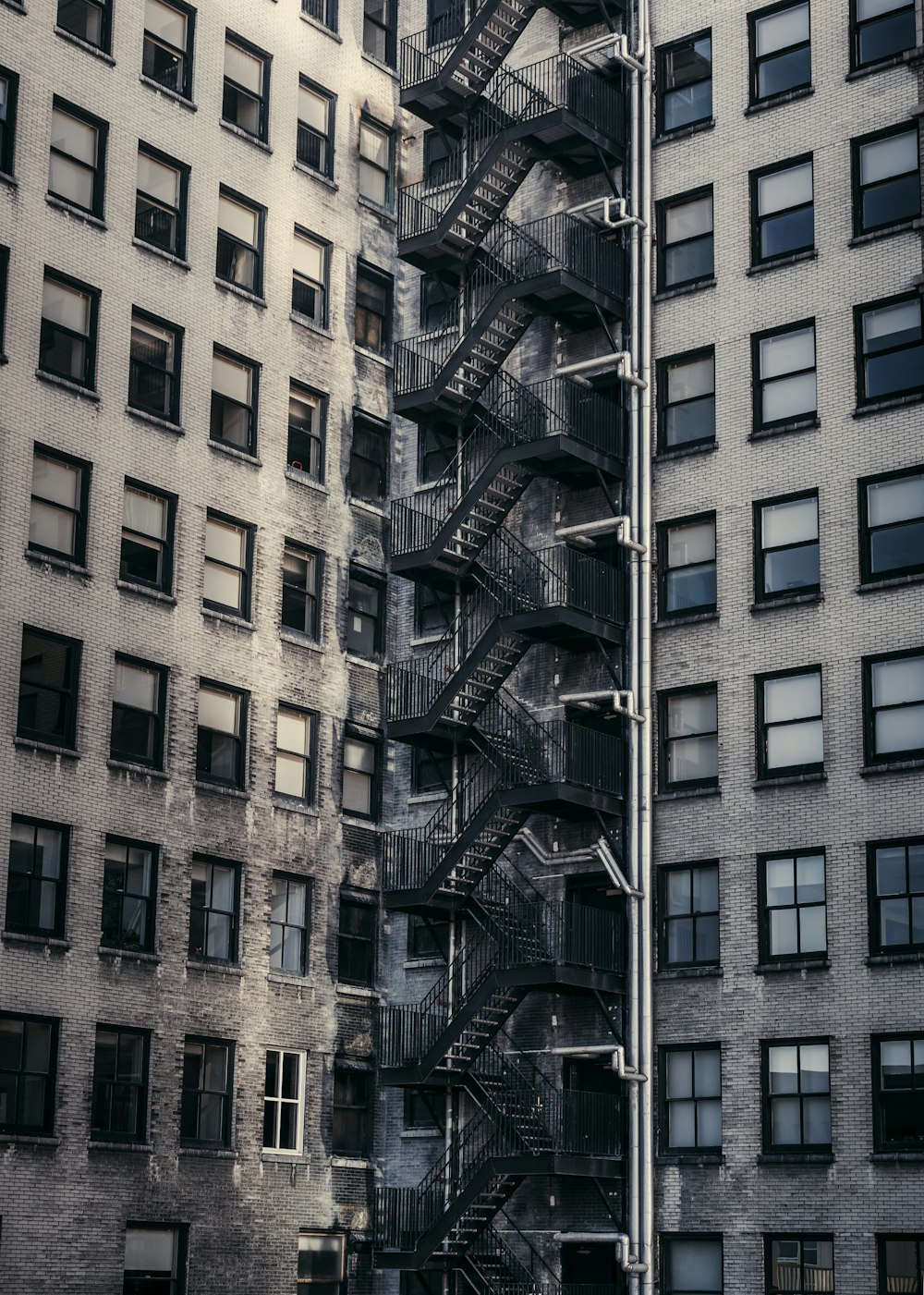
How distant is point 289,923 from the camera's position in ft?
147

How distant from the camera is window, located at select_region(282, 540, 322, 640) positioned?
46.5 metres

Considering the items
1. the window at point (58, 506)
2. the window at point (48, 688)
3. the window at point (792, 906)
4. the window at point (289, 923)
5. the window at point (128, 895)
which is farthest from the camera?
the window at point (289, 923)

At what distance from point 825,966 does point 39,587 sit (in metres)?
17.4

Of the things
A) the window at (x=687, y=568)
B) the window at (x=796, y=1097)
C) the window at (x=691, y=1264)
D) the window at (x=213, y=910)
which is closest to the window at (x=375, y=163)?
the window at (x=687, y=568)

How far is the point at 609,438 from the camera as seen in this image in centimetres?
4597

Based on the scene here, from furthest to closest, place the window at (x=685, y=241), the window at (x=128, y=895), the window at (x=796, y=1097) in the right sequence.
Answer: the window at (x=685, y=241)
the window at (x=128, y=895)
the window at (x=796, y=1097)

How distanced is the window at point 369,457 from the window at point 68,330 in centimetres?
851

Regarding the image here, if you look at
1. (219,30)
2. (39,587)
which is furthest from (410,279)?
(39,587)

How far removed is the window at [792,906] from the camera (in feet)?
133

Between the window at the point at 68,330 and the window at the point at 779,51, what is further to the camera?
the window at the point at 779,51


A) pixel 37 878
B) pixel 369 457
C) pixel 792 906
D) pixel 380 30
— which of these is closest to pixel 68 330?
pixel 369 457

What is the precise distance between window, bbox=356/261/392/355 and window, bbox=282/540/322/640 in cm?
638

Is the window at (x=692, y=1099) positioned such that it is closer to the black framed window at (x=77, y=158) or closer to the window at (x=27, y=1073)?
the window at (x=27, y=1073)

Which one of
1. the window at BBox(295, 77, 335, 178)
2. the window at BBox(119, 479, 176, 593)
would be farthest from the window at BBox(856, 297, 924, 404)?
the window at BBox(119, 479, 176, 593)
